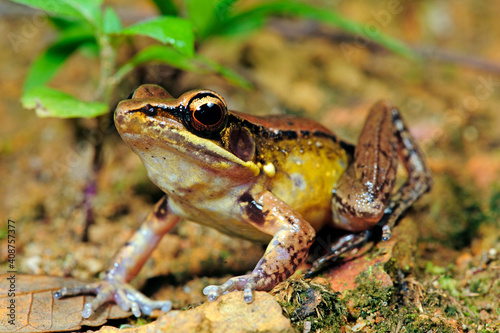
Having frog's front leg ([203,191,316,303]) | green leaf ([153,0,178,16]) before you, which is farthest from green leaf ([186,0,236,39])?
frog's front leg ([203,191,316,303])

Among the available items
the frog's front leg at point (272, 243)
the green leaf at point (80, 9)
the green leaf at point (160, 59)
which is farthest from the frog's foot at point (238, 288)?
the green leaf at point (80, 9)

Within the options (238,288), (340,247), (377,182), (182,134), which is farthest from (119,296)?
(377,182)

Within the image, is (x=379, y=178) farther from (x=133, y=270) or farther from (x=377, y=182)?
(x=133, y=270)

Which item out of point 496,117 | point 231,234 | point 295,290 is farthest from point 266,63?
point 295,290

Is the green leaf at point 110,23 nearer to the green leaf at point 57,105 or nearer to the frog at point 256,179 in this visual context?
the green leaf at point 57,105

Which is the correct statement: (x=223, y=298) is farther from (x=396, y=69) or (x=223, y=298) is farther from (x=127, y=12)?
(x=396, y=69)

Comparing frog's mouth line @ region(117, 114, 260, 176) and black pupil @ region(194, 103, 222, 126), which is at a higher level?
black pupil @ region(194, 103, 222, 126)

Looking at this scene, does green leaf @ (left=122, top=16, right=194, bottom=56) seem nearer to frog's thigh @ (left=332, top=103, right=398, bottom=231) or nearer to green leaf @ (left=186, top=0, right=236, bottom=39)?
green leaf @ (left=186, top=0, right=236, bottom=39)
